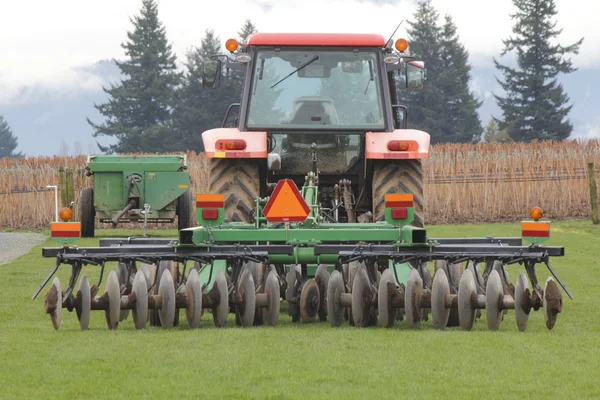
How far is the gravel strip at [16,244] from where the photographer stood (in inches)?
727

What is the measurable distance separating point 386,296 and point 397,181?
250 centimetres

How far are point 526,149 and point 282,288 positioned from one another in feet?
75.0

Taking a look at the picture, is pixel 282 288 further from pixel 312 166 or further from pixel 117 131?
pixel 117 131

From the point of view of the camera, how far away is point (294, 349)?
725 cm

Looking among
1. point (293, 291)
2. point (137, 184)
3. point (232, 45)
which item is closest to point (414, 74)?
point (232, 45)

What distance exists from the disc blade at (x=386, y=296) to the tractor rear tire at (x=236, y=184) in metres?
2.46

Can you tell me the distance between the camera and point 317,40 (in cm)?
1102

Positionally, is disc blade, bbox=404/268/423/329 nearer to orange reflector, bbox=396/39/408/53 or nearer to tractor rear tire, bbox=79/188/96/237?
orange reflector, bbox=396/39/408/53

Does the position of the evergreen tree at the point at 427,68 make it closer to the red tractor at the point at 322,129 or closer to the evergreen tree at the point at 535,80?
the evergreen tree at the point at 535,80

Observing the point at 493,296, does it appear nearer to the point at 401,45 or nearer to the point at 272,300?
the point at 272,300

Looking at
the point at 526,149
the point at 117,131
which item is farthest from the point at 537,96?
the point at 526,149

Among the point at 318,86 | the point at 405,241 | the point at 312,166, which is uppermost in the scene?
the point at 318,86

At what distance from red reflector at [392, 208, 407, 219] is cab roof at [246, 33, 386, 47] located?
2.77 meters

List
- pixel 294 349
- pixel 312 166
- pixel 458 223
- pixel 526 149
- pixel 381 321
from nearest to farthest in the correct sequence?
pixel 294 349 → pixel 381 321 → pixel 312 166 → pixel 458 223 → pixel 526 149
